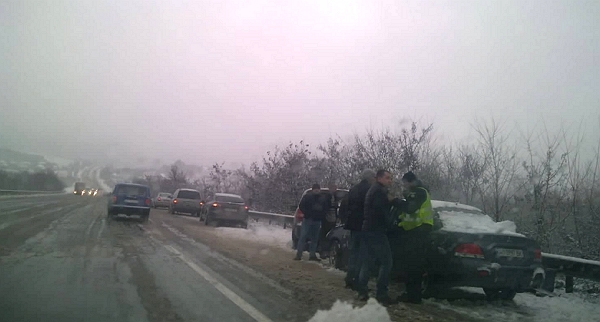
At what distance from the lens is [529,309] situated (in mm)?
7953

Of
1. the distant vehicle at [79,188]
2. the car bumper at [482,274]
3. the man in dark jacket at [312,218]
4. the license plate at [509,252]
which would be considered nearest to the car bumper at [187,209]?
the man in dark jacket at [312,218]

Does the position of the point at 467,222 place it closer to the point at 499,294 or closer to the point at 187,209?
the point at 499,294

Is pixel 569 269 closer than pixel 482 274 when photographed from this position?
No

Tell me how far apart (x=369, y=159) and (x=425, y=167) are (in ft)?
9.44

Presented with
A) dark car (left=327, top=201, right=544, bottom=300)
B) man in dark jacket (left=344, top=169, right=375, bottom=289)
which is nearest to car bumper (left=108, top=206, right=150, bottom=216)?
man in dark jacket (left=344, top=169, right=375, bottom=289)

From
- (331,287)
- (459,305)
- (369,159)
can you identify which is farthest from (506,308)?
(369,159)

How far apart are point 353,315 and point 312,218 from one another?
5.94 metres

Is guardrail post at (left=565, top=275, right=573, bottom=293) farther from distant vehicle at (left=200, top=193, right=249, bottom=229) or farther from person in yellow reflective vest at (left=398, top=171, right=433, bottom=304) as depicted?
distant vehicle at (left=200, top=193, right=249, bottom=229)

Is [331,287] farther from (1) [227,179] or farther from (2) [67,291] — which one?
(1) [227,179]

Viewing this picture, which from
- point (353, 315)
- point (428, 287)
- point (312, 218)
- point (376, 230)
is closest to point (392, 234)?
point (376, 230)

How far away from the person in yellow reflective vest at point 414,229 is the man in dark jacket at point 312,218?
4176 millimetres

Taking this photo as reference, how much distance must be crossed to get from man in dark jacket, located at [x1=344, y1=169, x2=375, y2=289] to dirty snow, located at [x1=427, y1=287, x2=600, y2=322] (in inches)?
51.9

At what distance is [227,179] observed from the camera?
51156 millimetres

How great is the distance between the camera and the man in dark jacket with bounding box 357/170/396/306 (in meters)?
7.81
